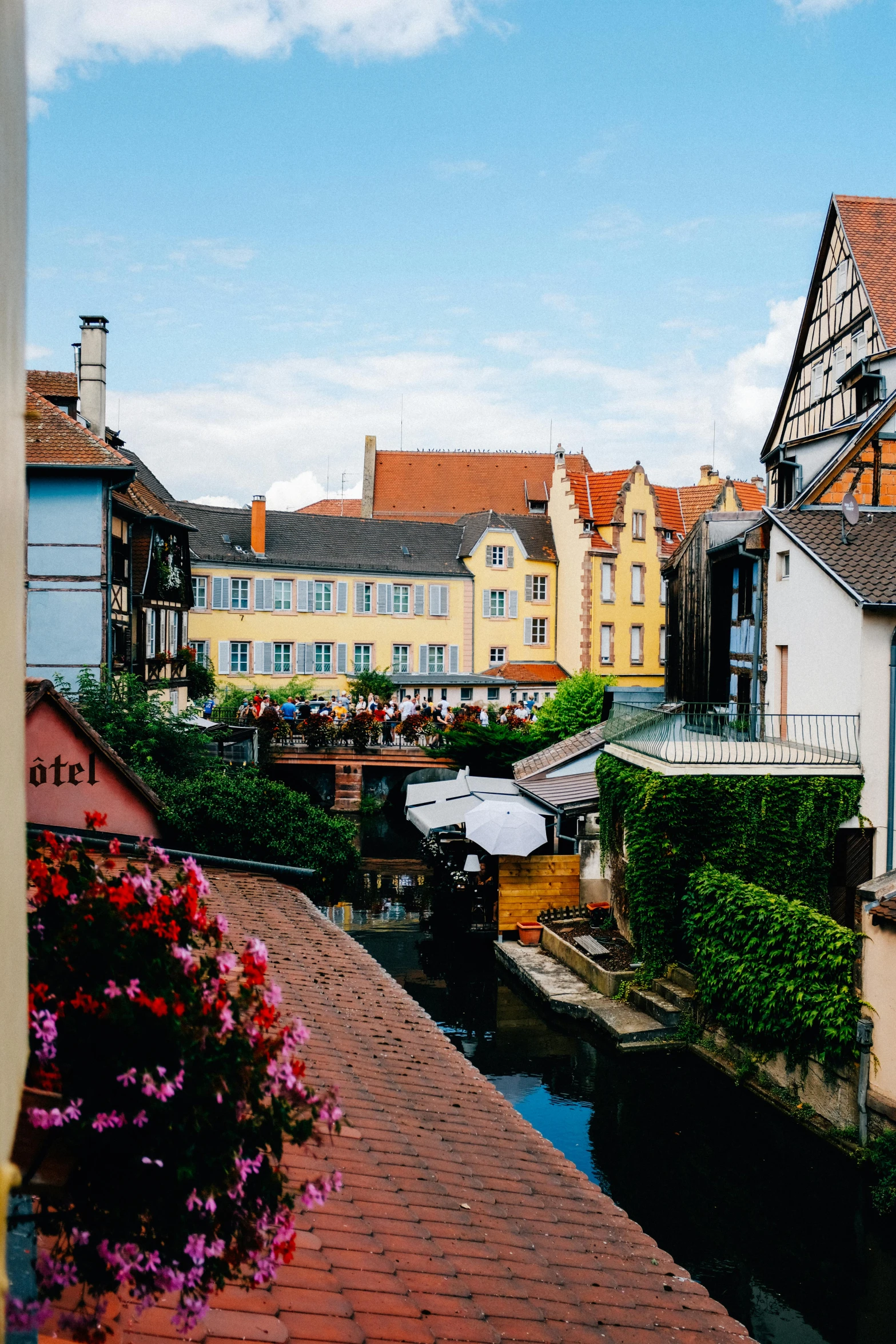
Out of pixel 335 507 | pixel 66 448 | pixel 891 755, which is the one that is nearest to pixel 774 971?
pixel 891 755

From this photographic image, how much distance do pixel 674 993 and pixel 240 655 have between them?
29624mm

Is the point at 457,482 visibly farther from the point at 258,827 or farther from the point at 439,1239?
the point at 439,1239

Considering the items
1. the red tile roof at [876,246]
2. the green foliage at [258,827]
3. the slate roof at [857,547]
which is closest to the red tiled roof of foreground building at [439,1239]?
the green foliage at [258,827]

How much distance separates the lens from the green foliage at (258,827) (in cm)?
1441

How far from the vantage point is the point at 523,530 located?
1988 inches

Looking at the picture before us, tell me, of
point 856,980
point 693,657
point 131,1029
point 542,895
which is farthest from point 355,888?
point 131,1029

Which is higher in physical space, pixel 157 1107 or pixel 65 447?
pixel 65 447

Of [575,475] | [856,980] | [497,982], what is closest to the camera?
[856,980]

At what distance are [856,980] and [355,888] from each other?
636 inches

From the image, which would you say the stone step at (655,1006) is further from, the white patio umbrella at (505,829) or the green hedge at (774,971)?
the white patio umbrella at (505,829)

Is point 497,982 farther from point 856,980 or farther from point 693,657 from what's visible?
point 693,657

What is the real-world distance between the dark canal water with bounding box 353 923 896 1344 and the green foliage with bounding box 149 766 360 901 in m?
4.30

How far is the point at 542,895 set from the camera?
2269 cm

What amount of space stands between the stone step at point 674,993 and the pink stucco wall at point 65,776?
340 inches
